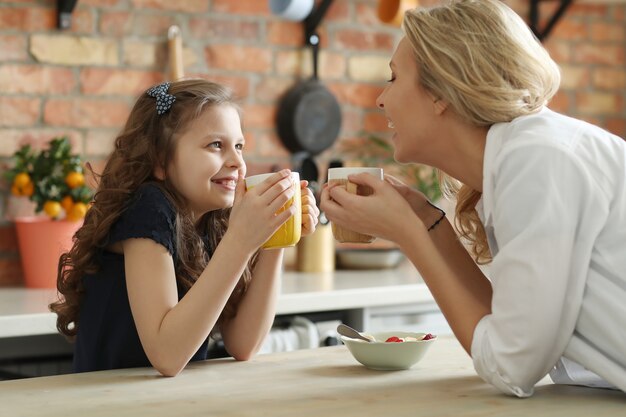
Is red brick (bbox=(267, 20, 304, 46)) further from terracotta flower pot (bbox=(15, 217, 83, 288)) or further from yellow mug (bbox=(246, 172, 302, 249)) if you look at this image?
yellow mug (bbox=(246, 172, 302, 249))

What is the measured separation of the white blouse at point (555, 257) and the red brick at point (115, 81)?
5.95ft

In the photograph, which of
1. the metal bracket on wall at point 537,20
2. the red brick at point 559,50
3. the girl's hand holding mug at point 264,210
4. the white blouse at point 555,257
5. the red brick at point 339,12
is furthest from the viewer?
the red brick at point 559,50

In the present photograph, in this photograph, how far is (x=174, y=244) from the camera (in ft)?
4.98

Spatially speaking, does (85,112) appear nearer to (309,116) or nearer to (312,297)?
(309,116)

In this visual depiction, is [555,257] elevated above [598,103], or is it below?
above

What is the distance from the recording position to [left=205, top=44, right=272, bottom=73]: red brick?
2.93 meters

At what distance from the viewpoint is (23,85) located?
2.62 metres

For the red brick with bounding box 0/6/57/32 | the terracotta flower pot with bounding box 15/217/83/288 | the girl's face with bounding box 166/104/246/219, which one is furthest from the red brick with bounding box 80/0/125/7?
the girl's face with bounding box 166/104/246/219

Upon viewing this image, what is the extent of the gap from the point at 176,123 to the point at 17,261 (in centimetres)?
122

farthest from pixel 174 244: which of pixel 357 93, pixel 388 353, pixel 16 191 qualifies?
pixel 357 93

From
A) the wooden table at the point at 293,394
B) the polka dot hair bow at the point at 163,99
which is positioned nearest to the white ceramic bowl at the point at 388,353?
the wooden table at the point at 293,394

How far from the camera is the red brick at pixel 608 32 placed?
11.8 feet

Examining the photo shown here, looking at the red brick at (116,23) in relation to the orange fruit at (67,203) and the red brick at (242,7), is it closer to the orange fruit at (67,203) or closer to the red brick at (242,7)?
the red brick at (242,7)

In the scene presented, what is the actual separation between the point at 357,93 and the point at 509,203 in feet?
7.00
